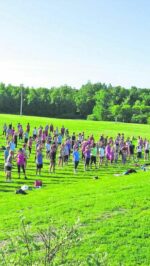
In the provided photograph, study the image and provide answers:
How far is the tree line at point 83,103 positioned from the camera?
114669mm

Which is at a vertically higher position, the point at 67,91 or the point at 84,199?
the point at 67,91

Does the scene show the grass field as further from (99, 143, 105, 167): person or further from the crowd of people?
(99, 143, 105, 167): person

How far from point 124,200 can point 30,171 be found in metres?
12.0

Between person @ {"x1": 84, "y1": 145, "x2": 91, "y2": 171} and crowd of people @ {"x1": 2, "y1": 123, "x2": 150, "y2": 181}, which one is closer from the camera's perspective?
crowd of people @ {"x1": 2, "y1": 123, "x2": 150, "y2": 181}

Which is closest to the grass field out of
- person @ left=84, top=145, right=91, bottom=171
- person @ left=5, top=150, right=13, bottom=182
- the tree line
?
person @ left=5, top=150, right=13, bottom=182

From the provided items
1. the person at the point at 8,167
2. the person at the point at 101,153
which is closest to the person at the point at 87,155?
the person at the point at 101,153

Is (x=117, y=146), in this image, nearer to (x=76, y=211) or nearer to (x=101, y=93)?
(x=76, y=211)

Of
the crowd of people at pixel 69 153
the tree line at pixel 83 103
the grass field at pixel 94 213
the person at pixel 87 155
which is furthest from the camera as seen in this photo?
the tree line at pixel 83 103

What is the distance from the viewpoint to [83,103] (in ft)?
440

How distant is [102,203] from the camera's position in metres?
15.7

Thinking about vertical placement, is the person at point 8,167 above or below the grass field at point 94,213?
above

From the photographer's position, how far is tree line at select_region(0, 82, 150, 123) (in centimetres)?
11467

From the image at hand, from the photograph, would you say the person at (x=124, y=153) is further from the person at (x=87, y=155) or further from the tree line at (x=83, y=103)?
the tree line at (x=83, y=103)

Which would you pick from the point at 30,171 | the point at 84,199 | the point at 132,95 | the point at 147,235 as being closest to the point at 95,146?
the point at 30,171
